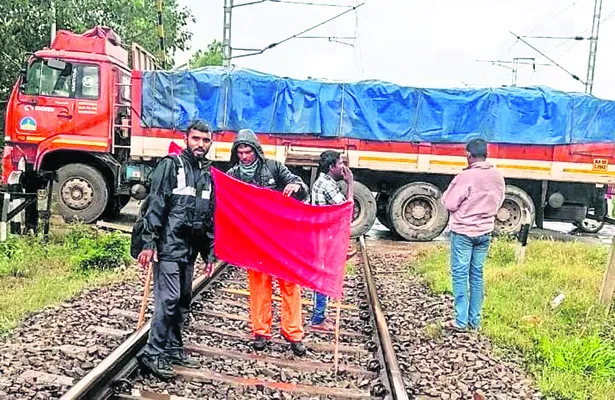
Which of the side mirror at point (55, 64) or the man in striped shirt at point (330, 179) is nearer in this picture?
the man in striped shirt at point (330, 179)

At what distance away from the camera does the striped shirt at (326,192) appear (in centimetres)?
570

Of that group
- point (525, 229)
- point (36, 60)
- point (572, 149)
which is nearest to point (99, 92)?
point (36, 60)

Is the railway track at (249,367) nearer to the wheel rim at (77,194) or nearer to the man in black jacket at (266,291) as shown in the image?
the man in black jacket at (266,291)

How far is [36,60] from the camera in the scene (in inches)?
491

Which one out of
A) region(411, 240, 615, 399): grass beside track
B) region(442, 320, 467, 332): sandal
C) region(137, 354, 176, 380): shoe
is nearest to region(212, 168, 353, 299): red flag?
region(137, 354, 176, 380): shoe

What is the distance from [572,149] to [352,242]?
16.0 ft

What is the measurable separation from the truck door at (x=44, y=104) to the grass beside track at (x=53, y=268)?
10.1ft

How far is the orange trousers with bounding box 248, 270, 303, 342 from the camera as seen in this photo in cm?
527

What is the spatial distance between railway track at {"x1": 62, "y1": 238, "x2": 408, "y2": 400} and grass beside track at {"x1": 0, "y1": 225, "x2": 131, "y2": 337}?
148cm

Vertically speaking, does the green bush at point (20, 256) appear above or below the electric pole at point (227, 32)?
below

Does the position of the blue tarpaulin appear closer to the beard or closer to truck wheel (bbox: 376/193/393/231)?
truck wheel (bbox: 376/193/393/231)

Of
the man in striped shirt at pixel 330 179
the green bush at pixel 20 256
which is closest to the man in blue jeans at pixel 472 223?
the man in striped shirt at pixel 330 179

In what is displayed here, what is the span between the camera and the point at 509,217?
44.7 ft

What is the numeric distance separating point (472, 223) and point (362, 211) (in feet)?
23.7
